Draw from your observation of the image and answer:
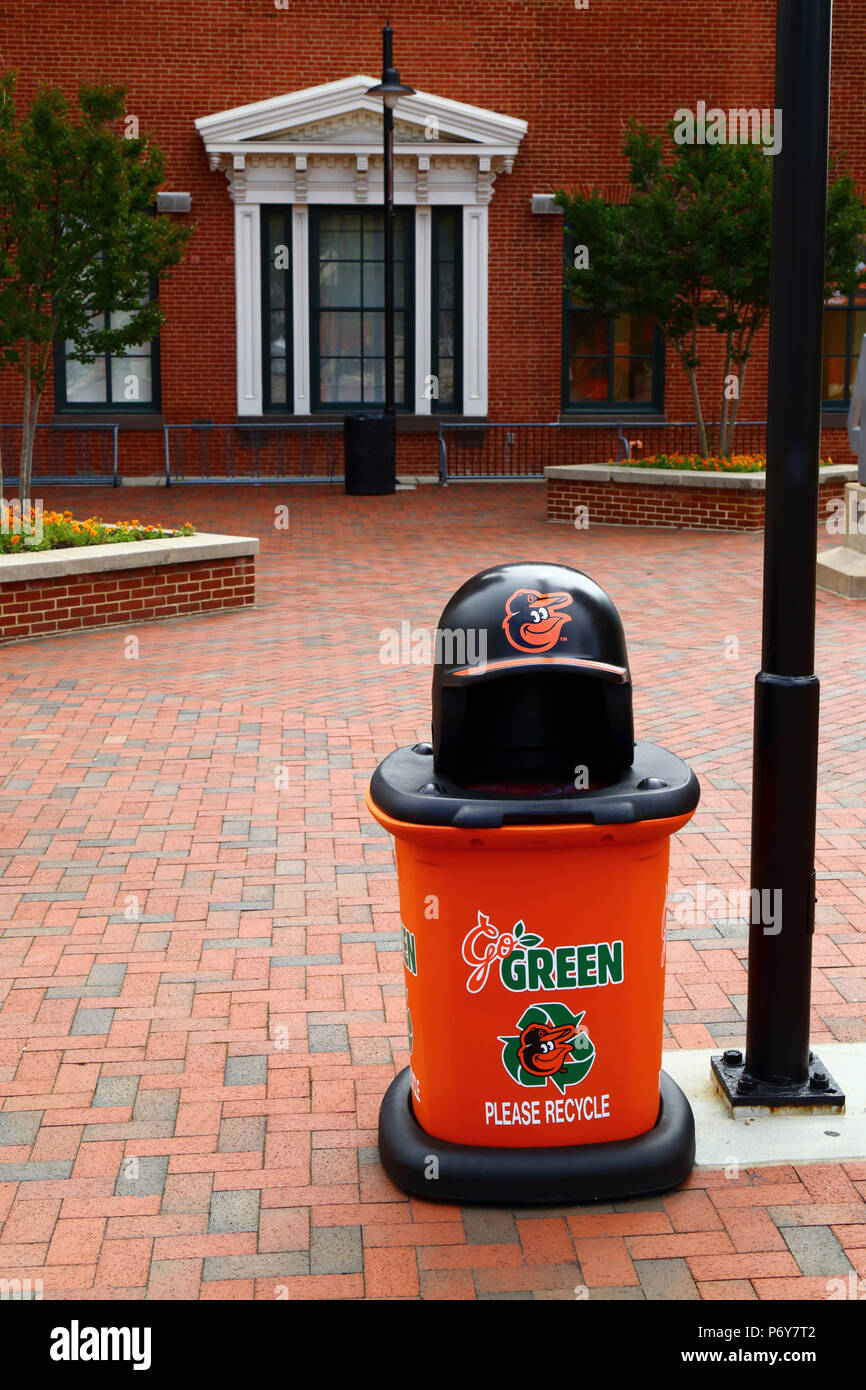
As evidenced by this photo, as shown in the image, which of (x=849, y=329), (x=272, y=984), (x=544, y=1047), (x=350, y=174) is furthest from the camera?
(x=849, y=329)

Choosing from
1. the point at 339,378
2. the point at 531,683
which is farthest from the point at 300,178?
the point at 531,683

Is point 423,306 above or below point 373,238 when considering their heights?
below

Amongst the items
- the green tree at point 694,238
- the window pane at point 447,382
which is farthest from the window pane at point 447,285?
the green tree at point 694,238

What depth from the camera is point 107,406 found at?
2261 centimetres

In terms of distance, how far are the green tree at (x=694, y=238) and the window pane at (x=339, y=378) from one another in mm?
6168

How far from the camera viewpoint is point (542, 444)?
23.0m

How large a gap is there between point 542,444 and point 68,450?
22.6 ft

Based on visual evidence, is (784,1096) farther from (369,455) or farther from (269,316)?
(269,316)

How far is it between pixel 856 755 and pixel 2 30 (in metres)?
18.5

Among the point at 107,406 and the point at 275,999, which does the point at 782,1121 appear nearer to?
the point at 275,999

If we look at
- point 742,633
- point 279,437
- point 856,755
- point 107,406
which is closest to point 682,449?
point 279,437

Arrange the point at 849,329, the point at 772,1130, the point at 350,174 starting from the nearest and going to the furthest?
the point at 772,1130, the point at 350,174, the point at 849,329

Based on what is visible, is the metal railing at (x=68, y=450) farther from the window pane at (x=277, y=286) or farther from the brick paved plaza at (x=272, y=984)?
the brick paved plaza at (x=272, y=984)

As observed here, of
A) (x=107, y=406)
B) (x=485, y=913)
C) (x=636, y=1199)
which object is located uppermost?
(x=107, y=406)
